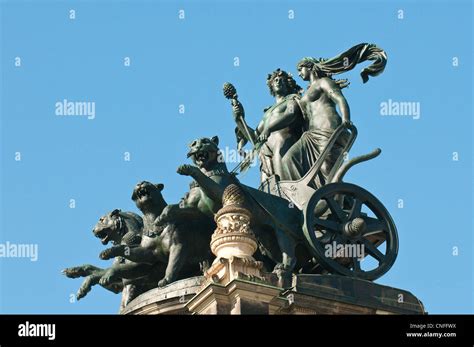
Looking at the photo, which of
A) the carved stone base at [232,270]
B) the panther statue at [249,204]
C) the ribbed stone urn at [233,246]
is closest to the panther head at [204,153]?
the panther statue at [249,204]

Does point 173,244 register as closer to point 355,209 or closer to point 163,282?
point 163,282

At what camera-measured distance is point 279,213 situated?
122ft

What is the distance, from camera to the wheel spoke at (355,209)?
123 feet

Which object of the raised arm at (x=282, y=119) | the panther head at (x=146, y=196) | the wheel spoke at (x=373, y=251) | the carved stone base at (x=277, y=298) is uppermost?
the raised arm at (x=282, y=119)

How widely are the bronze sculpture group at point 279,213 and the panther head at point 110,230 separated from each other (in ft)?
0.08

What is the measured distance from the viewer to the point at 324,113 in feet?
133

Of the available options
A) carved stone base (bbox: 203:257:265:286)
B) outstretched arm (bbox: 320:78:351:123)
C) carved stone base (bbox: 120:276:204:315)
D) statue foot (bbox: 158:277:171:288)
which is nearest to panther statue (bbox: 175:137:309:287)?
statue foot (bbox: 158:277:171:288)

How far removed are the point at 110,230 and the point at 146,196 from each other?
157cm

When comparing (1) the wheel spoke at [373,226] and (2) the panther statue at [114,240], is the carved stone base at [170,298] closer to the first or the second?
(2) the panther statue at [114,240]

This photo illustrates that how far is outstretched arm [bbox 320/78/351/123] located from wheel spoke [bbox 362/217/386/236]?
2926 mm

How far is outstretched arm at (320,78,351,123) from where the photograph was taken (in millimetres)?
40000

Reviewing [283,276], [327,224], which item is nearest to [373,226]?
[327,224]
